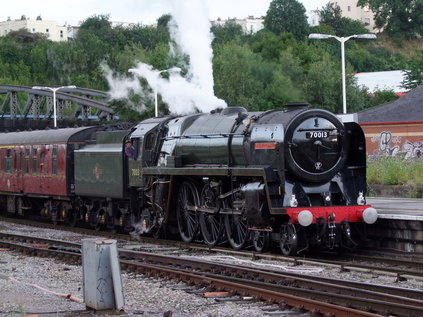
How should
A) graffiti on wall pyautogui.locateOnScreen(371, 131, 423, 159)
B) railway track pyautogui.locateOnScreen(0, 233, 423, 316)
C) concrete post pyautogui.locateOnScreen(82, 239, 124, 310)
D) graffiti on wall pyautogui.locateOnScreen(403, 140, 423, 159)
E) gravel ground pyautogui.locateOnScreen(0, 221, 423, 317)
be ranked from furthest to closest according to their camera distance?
graffiti on wall pyautogui.locateOnScreen(371, 131, 423, 159) < graffiti on wall pyautogui.locateOnScreen(403, 140, 423, 159) < gravel ground pyautogui.locateOnScreen(0, 221, 423, 317) < concrete post pyautogui.locateOnScreen(82, 239, 124, 310) < railway track pyautogui.locateOnScreen(0, 233, 423, 316)

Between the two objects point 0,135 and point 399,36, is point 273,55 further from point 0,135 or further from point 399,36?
point 399,36

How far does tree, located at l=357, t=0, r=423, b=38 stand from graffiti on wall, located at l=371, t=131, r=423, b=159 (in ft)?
259

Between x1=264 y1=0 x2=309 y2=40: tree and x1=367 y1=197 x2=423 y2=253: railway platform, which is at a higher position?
x1=264 y1=0 x2=309 y2=40: tree

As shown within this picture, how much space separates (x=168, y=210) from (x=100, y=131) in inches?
210

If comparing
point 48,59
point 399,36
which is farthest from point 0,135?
point 399,36

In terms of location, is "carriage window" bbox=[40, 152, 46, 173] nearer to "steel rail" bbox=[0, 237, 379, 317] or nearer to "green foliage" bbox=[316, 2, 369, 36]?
"steel rail" bbox=[0, 237, 379, 317]

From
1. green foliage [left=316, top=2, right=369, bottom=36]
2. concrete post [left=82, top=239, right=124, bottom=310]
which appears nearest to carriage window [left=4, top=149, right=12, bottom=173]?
concrete post [left=82, top=239, right=124, bottom=310]

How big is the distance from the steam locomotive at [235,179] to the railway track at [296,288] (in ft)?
7.18

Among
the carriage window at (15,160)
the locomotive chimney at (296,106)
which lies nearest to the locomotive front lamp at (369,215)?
the locomotive chimney at (296,106)

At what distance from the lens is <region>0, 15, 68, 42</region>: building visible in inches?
6585

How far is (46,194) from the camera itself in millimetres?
26641

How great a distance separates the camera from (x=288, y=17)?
100438 mm

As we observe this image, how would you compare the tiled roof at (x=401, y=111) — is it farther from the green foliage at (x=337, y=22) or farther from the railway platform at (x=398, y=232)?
the green foliage at (x=337, y=22)

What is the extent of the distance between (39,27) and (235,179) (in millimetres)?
158794
